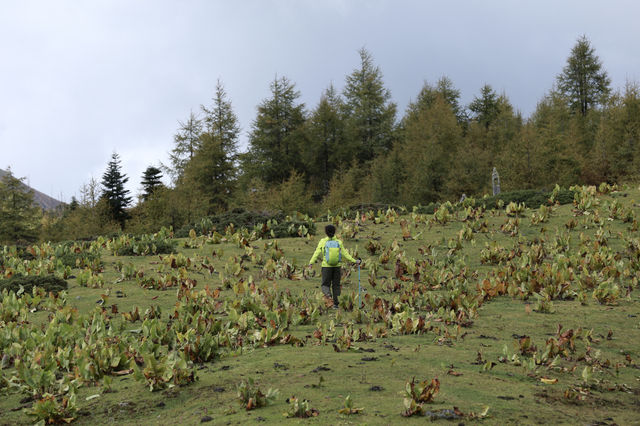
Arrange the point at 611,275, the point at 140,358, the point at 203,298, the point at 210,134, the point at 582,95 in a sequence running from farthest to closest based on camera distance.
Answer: the point at 582,95, the point at 210,134, the point at 611,275, the point at 203,298, the point at 140,358

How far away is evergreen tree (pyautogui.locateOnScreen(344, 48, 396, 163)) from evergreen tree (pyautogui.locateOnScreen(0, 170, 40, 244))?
38672 mm

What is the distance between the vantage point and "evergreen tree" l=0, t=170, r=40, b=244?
53.1 m

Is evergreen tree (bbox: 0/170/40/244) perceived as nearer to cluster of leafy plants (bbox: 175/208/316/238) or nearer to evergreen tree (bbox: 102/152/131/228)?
evergreen tree (bbox: 102/152/131/228)

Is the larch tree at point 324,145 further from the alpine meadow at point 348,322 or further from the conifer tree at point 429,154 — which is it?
the alpine meadow at point 348,322

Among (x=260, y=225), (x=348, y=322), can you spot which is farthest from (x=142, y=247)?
(x=348, y=322)

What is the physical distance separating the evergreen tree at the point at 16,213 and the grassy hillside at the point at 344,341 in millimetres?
43146

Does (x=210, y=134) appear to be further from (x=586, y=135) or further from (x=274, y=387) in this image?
(x=274, y=387)

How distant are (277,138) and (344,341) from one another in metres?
55.7

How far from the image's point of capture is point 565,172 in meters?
38.2

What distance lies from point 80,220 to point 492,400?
4936 centimetres

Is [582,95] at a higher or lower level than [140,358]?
higher

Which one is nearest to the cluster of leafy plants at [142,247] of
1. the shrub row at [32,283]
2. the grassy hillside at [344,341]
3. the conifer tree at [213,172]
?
the grassy hillside at [344,341]

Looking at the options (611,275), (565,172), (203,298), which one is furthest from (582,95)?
(203,298)

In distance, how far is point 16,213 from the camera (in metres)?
54.1
